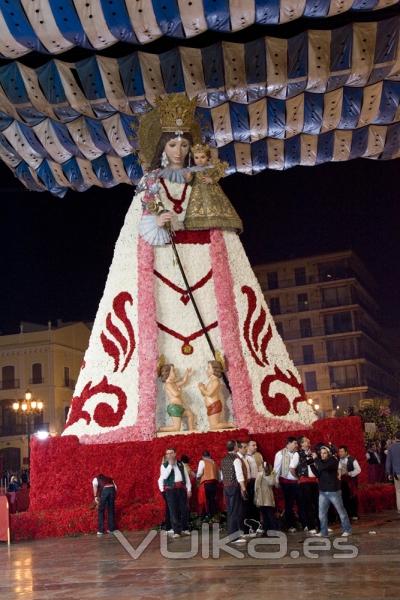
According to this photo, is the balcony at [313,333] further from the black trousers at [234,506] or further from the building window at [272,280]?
the black trousers at [234,506]

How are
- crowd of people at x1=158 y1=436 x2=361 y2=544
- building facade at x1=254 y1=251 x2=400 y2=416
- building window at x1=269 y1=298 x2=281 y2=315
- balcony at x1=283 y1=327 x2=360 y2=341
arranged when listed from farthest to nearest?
building window at x1=269 y1=298 x2=281 y2=315 < balcony at x1=283 y1=327 x2=360 y2=341 < building facade at x1=254 y1=251 x2=400 y2=416 < crowd of people at x1=158 y1=436 x2=361 y2=544

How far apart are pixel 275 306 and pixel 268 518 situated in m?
51.1

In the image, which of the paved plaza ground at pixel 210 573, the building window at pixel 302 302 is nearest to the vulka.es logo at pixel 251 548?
the paved plaza ground at pixel 210 573

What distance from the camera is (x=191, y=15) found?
1176 centimetres

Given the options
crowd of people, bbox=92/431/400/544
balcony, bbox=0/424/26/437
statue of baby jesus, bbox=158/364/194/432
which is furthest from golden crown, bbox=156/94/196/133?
balcony, bbox=0/424/26/437

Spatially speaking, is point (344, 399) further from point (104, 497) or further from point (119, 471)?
point (104, 497)

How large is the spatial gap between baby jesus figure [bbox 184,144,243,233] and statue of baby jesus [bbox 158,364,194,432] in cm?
316

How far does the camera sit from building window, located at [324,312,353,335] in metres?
59.3

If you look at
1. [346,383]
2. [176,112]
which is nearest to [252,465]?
[176,112]

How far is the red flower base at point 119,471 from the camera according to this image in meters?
13.3

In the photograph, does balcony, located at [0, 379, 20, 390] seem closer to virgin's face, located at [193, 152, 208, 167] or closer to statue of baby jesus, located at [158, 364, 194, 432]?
virgin's face, located at [193, 152, 208, 167]

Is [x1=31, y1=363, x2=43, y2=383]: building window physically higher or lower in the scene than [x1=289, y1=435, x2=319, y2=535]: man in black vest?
higher

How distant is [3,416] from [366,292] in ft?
111

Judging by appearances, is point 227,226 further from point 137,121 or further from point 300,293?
point 300,293
